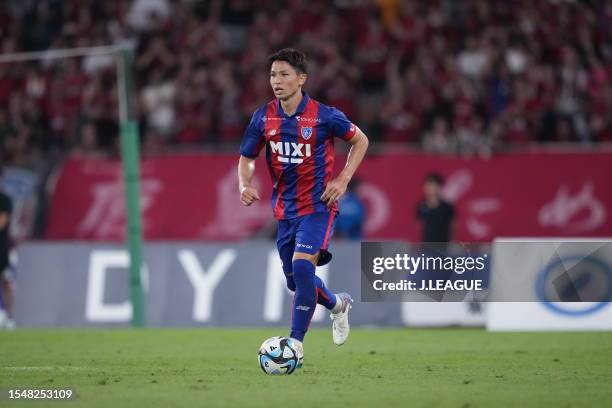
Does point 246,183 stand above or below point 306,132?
below

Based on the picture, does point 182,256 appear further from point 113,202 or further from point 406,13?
point 406,13

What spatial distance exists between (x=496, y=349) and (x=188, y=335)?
455 cm

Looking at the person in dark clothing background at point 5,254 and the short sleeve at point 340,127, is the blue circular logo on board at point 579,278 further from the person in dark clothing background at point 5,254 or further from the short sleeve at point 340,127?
the person in dark clothing background at point 5,254

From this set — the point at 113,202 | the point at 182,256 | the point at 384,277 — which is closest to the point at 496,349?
the point at 384,277

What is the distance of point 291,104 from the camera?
34.7 feet

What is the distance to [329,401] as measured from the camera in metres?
8.47

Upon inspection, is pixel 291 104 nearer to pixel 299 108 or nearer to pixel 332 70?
pixel 299 108

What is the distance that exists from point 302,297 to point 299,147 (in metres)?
1.28

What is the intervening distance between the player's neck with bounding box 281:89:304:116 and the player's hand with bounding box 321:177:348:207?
724mm

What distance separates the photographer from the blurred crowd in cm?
2225

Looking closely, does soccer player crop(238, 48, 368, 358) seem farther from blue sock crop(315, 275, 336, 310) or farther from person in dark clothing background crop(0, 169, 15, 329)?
person in dark clothing background crop(0, 169, 15, 329)

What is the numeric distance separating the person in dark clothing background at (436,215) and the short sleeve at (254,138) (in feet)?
27.1

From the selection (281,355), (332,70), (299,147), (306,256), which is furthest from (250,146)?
(332,70)

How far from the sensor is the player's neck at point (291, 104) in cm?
1055
